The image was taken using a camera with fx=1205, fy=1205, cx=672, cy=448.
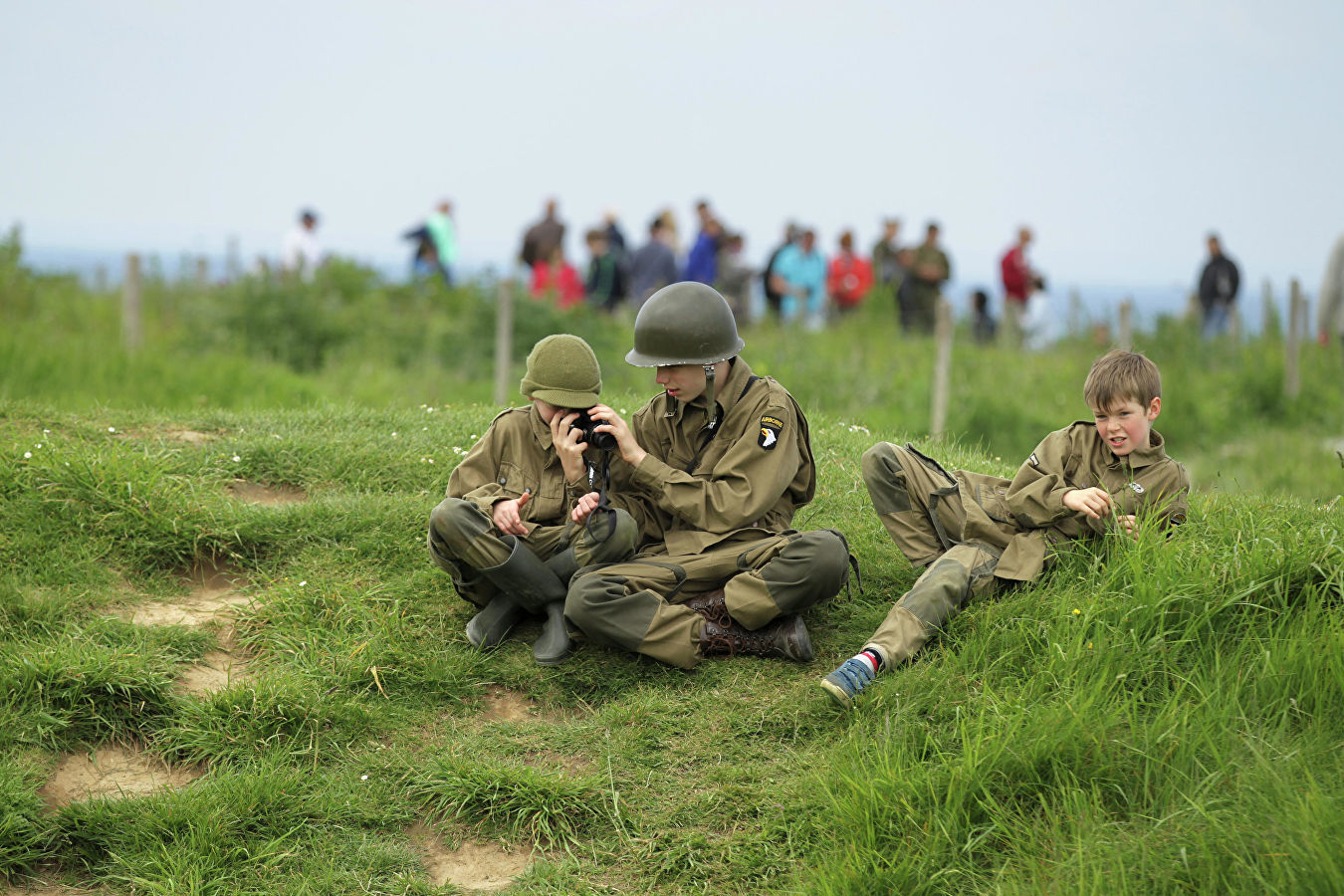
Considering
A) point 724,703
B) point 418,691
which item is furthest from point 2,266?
point 724,703

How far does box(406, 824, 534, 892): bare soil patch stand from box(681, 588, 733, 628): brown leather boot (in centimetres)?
138

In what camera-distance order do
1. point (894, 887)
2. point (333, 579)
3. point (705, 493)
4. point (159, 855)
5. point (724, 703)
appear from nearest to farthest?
point (894, 887), point (159, 855), point (724, 703), point (705, 493), point (333, 579)

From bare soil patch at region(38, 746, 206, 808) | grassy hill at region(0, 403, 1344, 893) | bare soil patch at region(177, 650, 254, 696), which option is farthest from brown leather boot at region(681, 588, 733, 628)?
bare soil patch at region(38, 746, 206, 808)

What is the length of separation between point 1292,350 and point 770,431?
13391mm

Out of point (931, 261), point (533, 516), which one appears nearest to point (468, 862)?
point (533, 516)

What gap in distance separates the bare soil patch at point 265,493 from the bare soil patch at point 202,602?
2.15 ft

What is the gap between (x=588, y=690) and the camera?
16.9ft

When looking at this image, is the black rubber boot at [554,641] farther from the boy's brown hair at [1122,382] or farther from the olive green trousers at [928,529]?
the boy's brown hair at [1122,382]

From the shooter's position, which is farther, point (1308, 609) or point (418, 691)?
point (418, 691)

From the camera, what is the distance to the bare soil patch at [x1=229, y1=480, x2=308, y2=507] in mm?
6699

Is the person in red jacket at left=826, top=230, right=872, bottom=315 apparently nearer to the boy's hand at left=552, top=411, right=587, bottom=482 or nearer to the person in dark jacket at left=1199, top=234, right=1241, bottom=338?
the person in dark jacket at left=1199, top=234, right=1241, bottom=338

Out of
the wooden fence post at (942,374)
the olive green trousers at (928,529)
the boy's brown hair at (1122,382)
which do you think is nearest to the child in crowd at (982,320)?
the wooden fence post at (942,374)

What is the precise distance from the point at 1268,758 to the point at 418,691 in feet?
10.6

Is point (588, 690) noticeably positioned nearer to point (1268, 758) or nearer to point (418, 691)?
point (418, 691)
